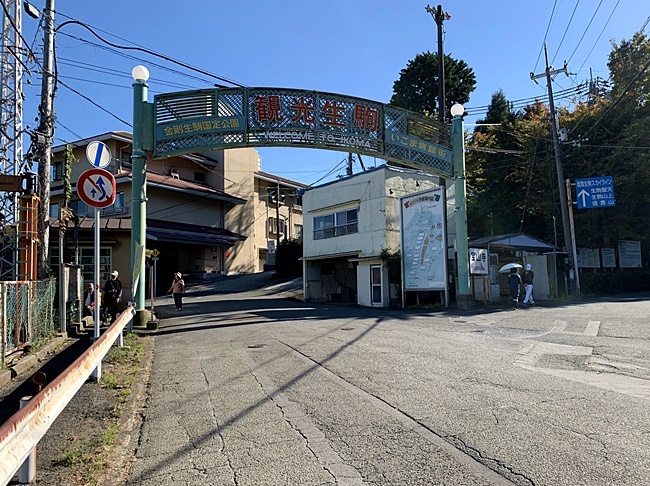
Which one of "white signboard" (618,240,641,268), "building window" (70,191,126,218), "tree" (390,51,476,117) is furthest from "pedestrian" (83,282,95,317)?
"white signboard" (618,240,641,268)

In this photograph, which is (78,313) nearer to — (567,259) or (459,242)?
(459,242)

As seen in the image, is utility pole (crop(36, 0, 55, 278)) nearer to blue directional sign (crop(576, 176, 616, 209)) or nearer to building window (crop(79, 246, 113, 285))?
building window (crop(79, 246, 113, 285))

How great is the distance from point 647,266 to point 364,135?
28242 mm

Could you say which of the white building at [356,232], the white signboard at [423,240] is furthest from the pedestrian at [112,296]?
the white building at [356,232]

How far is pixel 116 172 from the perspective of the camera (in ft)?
115

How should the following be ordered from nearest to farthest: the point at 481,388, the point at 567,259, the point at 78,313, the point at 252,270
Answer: the point at 481,388
the point at 78,313
the point at 567,259
the point at 252,270

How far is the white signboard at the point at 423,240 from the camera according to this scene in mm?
21094

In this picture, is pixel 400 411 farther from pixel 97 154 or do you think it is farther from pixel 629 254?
pixel 629 254

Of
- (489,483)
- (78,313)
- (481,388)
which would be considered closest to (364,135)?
(78,313)

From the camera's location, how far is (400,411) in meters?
5.61

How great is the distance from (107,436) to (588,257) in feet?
104

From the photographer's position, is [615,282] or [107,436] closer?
[107,436]

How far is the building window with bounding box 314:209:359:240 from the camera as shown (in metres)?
26.8

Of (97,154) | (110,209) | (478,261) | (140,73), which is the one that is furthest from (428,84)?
(97,154)
